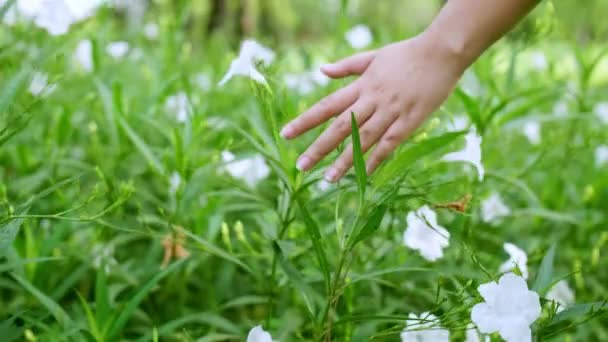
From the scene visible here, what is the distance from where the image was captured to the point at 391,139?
0.94 meters

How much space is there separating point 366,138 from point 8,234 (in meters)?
0.48

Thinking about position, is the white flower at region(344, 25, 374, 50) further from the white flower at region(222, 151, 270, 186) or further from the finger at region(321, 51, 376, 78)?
the finger at region(321, 51, 376, 78)

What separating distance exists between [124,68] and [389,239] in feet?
5.77

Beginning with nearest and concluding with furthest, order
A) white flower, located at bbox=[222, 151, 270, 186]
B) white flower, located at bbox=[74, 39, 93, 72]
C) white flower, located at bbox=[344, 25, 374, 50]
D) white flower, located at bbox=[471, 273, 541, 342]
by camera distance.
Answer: white flower, located at bbox=[471, 273, 541, 342]
white flower, located at bbox=[222, 151, 270, 186]
white flower, located at bbox=[344, 25, 374, 50]
white flower, located at bbox=[74, 39, 93, 72]

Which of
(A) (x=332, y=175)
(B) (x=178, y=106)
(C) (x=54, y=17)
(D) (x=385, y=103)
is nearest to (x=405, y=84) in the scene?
(D) (x=385, y=103)

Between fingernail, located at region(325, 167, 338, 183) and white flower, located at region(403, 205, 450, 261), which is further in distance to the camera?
white flower, located at region(403, 205, 450, 261)

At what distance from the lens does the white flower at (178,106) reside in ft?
5.62

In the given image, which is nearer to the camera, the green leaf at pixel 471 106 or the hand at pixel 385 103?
the hand at pixel 385 103

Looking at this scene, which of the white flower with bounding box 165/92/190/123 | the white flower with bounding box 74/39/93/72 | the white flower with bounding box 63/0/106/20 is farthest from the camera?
the white flower with bounding box 74/39/93/72

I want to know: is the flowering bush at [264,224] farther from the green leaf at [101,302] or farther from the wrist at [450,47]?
the wrist at [450,47]

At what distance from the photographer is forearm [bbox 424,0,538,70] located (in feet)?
2.88

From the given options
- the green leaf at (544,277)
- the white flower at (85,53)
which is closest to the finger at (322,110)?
the green leaf at (544,277)

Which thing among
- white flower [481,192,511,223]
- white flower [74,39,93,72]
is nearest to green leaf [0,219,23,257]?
white flower [481,192,511,223]

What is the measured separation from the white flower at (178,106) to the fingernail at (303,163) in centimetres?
77
